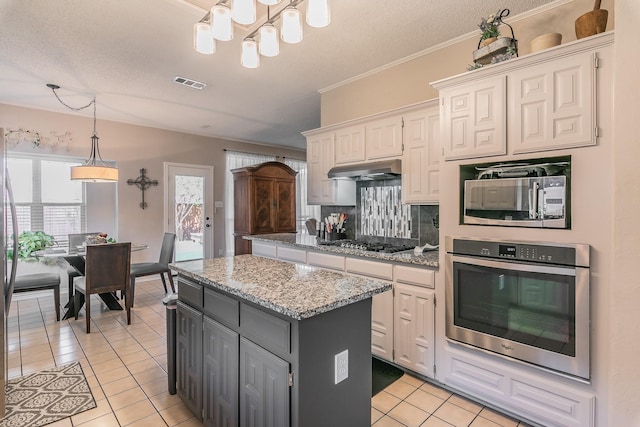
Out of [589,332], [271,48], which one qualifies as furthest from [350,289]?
[271,48]

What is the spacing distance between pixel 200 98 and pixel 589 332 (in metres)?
4.44

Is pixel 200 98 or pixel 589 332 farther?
pixel 200 98

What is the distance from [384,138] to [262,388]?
7.80 ft

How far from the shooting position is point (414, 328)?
8.05ft

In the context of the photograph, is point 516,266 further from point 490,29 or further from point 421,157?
point 490,29

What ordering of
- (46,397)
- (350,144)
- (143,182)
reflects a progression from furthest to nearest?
(143,182) → (350,144) → (46,397)

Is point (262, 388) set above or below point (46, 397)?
above

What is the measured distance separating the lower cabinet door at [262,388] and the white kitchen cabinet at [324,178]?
93.9 inches

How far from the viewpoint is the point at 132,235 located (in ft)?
18.0

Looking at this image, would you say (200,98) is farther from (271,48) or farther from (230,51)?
(271,48)

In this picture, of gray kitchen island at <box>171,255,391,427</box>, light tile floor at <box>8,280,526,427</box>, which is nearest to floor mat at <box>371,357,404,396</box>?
light tile floor at <box>8,280,526,427</box>

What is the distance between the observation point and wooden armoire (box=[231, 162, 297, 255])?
18.7 ft

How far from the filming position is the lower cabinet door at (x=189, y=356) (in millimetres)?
1921

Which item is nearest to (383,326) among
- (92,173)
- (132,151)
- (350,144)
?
(350,144)
